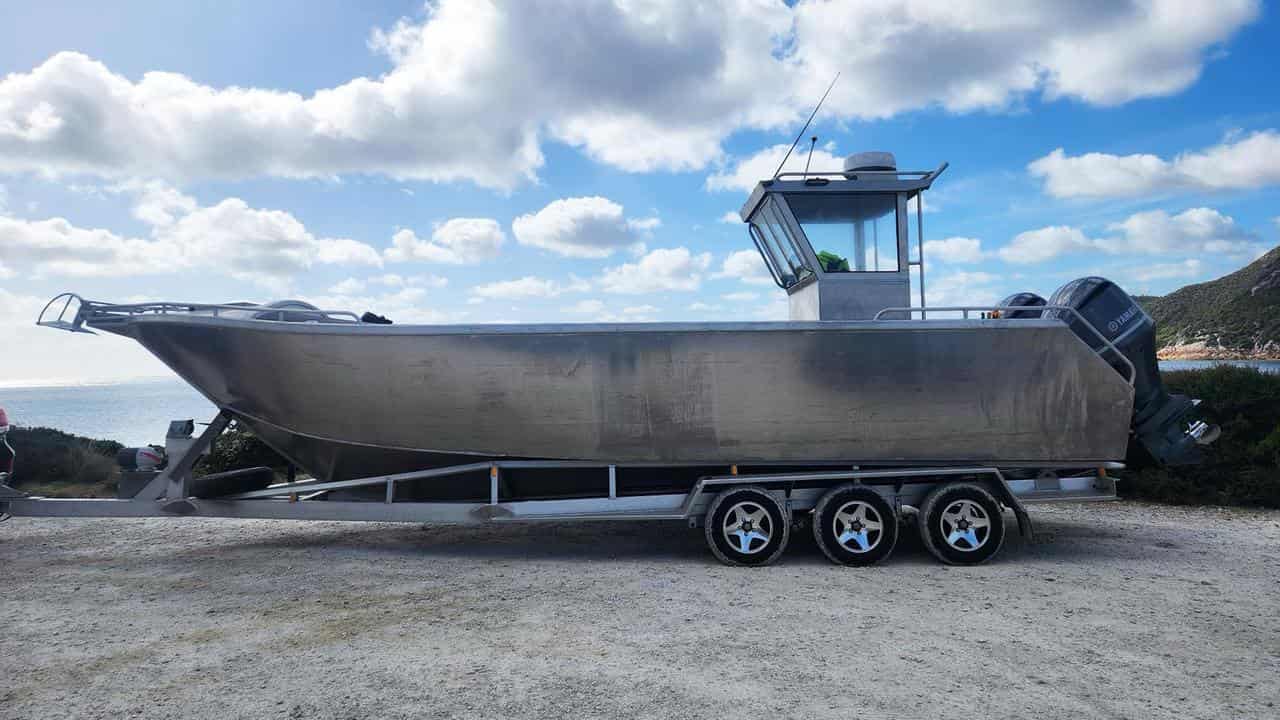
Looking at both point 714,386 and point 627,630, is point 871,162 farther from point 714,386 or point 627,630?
point 627,630

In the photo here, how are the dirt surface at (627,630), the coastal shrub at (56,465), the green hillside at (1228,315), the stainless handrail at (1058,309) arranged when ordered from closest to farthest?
the dirt surface at (627,630), the stainless handrail at (1058,309), the coastal shrub at (56,465), the green hillside at (1228,315)

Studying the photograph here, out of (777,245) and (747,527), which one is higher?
(777,245)

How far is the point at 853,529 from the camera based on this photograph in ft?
20.5

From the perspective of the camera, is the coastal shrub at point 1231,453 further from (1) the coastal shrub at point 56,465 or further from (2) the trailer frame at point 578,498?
(1) the coastal shrub at point 56,465

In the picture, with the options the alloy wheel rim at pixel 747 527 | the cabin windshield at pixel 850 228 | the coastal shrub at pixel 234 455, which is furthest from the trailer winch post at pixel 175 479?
the cabin windshield at pixel 850 228

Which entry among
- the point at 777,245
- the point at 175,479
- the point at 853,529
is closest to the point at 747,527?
the point at 853,529

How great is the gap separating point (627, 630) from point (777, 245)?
4446mm

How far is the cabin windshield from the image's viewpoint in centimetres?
716

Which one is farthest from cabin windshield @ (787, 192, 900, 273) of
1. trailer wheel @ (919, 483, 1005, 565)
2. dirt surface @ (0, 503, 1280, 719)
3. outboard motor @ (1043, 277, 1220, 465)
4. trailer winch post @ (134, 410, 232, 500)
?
trailer winch post @ (134, 410, 232, 500)

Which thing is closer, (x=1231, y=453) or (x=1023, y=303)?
(x=1023, y=303)

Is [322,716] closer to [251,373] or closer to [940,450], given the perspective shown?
[251,373]

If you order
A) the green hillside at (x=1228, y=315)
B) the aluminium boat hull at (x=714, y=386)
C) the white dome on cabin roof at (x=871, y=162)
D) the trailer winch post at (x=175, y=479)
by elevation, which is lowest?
the trailer winch post at (x=175, y=479)

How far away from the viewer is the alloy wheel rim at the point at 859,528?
6219 mm

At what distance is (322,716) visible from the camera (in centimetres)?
346
